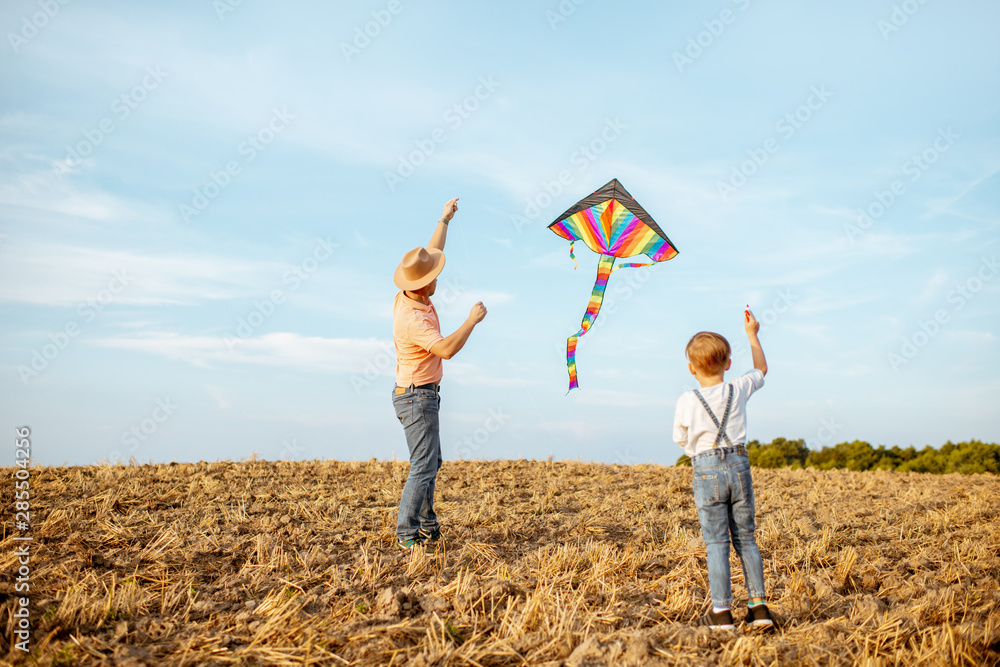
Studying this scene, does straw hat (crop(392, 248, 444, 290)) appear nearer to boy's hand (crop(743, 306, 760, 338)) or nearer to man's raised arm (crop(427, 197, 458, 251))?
man's raised arm (crop(427, 197, 458, 251))

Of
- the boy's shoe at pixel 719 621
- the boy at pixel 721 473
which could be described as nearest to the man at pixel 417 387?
the boy at pixel 721 473

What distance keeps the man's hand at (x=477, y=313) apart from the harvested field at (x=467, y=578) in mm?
1648

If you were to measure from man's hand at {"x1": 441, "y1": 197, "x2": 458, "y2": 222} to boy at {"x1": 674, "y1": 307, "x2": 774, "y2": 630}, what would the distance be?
2.53 meters

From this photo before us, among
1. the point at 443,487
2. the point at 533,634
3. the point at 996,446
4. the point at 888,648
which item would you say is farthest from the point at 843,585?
the point at 996,446

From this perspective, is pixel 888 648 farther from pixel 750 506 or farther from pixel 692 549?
pixel 692 549

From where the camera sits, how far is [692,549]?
517 cm

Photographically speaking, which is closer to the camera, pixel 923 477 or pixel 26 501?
pixel 26 501

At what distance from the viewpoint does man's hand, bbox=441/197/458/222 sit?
558 centimetres

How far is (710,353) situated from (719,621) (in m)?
1.44

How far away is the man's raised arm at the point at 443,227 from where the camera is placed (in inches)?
214

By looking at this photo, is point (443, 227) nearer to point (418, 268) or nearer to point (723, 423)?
point (418, 268)

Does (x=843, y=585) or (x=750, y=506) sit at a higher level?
(x=750, y=506)

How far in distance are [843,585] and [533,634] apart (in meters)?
2.39

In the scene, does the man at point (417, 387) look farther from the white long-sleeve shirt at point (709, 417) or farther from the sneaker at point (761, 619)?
the sneaker at point (761, 619)
